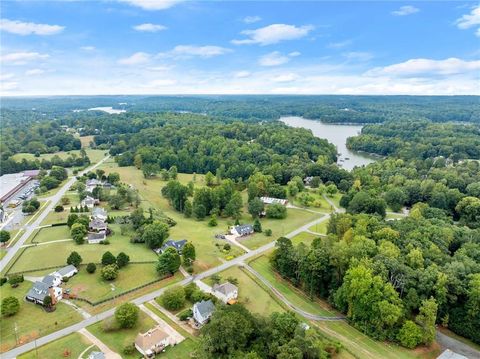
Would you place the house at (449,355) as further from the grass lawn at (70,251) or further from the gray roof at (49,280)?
the gray roof at (49,280)

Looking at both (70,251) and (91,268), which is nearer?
(91,268)

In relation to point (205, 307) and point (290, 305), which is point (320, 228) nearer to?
point (290, 305)

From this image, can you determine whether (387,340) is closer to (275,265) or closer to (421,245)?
(421,245)

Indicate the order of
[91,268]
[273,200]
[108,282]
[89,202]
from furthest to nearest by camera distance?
[273,200]
[89,202]
[91,268]
[108,282]

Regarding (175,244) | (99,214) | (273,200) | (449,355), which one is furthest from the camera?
(273,200)

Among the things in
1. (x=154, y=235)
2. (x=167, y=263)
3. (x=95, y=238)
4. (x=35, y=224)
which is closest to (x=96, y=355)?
(x=167, y=263)

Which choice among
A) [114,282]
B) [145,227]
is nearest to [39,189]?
[145,227]
